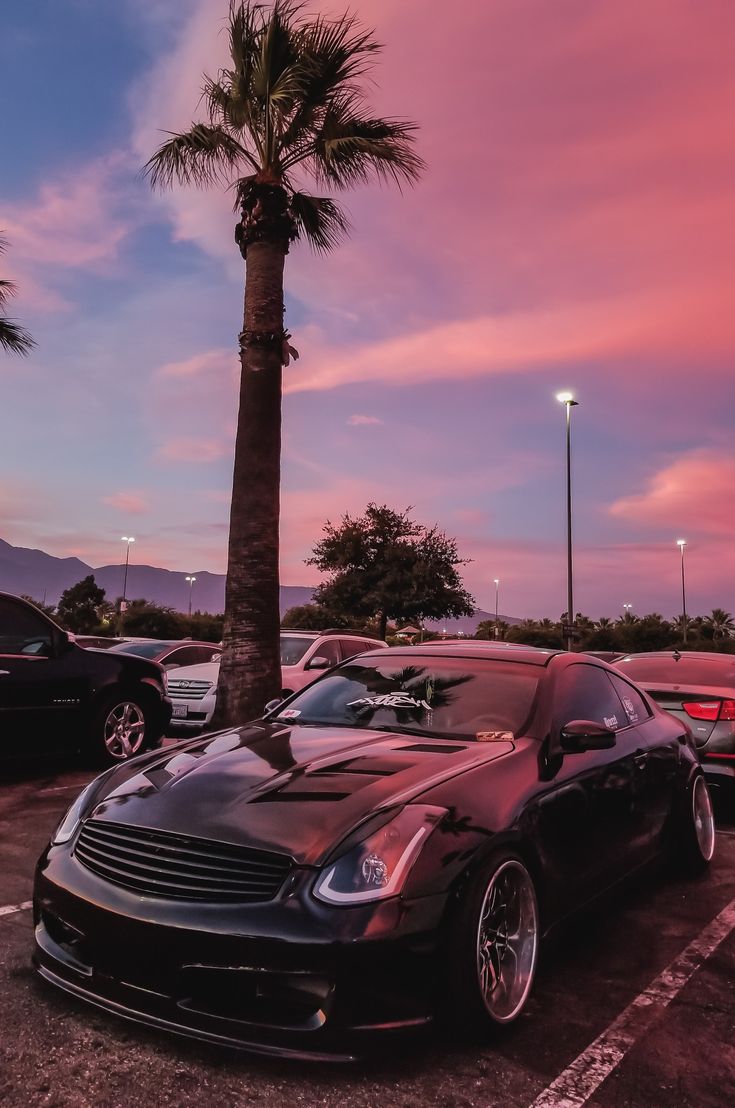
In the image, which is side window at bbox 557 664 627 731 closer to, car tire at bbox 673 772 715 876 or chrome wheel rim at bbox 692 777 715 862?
car tire at bbox 673 772 715 876

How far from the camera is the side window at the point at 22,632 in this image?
25.4 feet

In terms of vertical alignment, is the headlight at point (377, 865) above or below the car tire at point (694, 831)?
above

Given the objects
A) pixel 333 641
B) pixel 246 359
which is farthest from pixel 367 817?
pixel 333 641

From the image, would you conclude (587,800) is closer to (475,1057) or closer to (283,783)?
(475,1057)

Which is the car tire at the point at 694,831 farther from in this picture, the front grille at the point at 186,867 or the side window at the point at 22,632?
the side window at the point at 22,632

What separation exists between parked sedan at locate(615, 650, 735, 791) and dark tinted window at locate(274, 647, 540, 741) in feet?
9.20

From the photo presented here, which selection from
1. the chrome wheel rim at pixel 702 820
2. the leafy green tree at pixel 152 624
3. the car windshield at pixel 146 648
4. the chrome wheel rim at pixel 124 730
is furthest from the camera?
the leafy green tree at pixel 152 624

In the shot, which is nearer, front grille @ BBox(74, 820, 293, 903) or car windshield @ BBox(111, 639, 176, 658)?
front grille @ BBox(74, 820, 293, 903)

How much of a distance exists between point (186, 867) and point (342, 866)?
54 centimetres

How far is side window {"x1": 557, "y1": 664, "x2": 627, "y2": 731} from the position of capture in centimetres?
437

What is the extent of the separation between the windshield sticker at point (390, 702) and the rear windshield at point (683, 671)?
392 centimetres

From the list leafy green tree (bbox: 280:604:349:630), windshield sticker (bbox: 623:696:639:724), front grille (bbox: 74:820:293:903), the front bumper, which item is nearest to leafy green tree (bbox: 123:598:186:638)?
leafy green tree (bbox: 280:604:349:630)

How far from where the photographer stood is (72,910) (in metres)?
3.07

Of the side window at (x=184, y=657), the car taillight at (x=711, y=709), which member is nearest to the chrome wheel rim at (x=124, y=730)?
the side window at (x=184, y=657)
